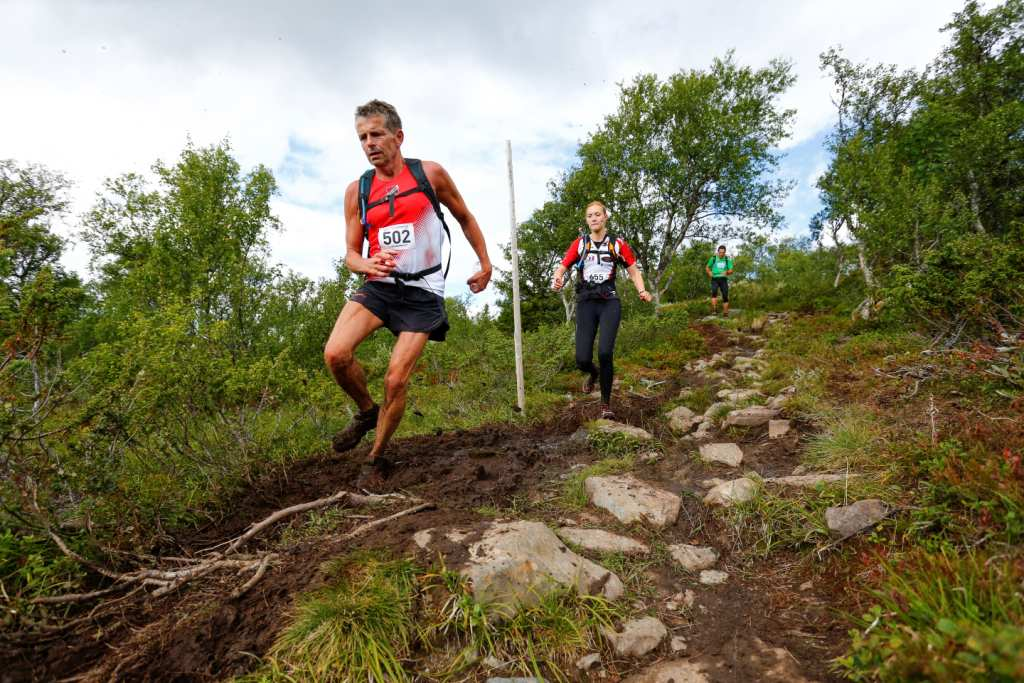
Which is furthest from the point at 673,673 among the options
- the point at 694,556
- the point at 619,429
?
the point at 619,429

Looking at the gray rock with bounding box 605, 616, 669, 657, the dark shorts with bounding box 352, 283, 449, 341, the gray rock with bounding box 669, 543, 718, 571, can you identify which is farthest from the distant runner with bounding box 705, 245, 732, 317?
the gray rock with bounding box 605, 616, 669, 657

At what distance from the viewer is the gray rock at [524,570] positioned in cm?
179

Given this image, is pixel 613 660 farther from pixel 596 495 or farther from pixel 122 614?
pixel 122 614

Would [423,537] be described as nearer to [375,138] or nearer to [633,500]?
[633,500]

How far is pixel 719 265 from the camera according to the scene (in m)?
14.8

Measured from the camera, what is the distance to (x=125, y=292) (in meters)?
14.1

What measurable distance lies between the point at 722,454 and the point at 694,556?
4.40 ft

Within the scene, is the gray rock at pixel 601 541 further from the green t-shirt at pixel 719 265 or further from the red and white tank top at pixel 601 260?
the green t-shirt at pixel 719 265

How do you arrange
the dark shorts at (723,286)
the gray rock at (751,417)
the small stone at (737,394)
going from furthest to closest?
the dark shorts at (723,286) < the small stone at (737,394) < the gray rock at (751,417)

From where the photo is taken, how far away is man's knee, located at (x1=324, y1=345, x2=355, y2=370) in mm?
3125

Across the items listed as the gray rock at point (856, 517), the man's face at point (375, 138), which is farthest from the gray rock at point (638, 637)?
the man's face at point (375, 138)

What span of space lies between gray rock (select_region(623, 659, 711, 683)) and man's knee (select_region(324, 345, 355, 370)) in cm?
249

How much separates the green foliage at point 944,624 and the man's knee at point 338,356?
2.97 m

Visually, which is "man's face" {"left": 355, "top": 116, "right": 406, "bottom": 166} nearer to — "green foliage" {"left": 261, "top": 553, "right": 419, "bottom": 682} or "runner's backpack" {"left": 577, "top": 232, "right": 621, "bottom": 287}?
"runner's backpack" {"left": 577, "top": 232, "right": 621, "bottom": 287}
